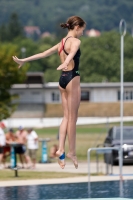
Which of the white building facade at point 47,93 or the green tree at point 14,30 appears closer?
the white building facade at point 47,93

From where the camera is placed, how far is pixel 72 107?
8844 millimetres

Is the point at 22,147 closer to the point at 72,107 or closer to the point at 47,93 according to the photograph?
the point at 72,107

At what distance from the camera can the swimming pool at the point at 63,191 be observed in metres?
12.3

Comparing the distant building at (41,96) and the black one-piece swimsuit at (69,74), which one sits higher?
the black one-piece swimsuit at (69,74)

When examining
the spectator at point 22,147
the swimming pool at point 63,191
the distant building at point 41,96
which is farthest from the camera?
the distant building at point 41,96

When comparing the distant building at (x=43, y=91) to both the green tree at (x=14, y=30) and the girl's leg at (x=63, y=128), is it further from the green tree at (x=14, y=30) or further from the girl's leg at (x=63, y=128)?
the green tree at (x=14, y=30)

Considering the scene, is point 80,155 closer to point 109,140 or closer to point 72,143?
point 109,140

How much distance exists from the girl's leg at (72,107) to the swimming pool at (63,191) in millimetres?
2961

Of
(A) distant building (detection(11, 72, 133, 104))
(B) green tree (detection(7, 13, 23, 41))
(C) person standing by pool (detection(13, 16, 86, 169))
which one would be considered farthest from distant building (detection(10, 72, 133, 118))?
(B) green tree (detection(7, 13, 23, 41))

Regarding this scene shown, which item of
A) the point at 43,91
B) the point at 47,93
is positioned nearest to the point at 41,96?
the point at 43,91

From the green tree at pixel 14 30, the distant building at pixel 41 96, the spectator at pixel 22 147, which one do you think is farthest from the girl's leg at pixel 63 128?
the green tree at pixel 14 30

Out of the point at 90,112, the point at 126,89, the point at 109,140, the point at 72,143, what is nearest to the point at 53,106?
the point at 90,112

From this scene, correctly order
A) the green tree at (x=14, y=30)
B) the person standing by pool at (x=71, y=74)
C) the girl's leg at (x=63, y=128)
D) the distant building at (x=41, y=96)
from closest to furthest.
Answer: the person standing by pool at (x=71, y=74) < the girl's leg at (x=63, y=128) < the distant building at (x=41, y=96) < the green tree at (x=14, y=30)

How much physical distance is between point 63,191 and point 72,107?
4.93m
